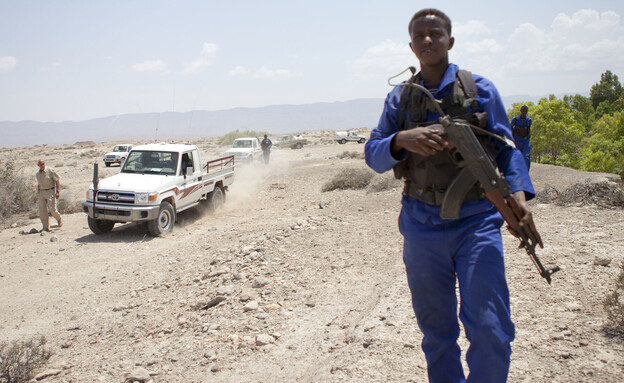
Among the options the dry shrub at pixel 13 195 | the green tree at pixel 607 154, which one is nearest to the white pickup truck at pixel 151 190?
the dry shrub at pixel 13 195

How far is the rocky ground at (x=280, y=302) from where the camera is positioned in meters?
3.28

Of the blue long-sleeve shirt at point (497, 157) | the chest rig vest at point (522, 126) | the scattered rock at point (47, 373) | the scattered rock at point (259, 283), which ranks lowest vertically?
the scattered rock at point (47, 373)

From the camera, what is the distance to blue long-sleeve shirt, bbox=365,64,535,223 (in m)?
2.02

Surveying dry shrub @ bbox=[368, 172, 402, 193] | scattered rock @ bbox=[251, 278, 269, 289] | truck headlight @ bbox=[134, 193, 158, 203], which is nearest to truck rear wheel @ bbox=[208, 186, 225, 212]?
truck headlight @ bbox=[134, 193, 158, 203]

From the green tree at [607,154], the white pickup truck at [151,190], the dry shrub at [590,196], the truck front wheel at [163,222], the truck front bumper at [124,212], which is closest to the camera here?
the dry shrub at [590,196]

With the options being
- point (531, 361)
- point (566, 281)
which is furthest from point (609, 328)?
point (566, 281)

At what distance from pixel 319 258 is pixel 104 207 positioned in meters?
Answer: 5.00

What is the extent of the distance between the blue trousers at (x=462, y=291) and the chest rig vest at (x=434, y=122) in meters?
0.13

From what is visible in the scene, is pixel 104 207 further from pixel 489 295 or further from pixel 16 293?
pixel 489 295

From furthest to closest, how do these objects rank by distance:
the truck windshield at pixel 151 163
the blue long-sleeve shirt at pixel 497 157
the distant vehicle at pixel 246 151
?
the distant vehicle at pixel 246 151 → the truck windshield at pixel 151 163 → the blue long-sleeve shirt at pixel 497 157

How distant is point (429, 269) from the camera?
2072 mm

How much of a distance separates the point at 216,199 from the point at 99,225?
297 centimetres

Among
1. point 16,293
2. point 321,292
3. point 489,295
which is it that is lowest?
point 16,293

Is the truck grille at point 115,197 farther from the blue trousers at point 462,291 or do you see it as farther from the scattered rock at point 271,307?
the blue trousers at point 462,291
